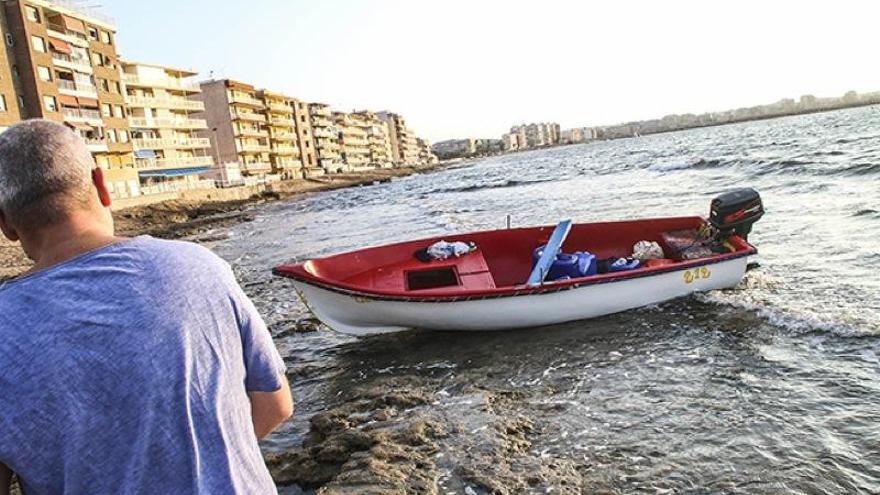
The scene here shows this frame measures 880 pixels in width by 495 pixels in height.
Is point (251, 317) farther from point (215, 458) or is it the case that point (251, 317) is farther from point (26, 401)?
point (26, 401)

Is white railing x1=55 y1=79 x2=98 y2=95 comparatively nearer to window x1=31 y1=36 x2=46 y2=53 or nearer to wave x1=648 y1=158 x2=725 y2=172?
window x1=31 y1=36 x2=46 y2=53

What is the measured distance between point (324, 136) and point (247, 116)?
Answer: 35.2 meters

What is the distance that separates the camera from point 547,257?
9.53 meters

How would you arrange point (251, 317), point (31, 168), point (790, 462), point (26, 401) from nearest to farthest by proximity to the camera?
1. point (26, 401)
2. point (31, 168)
3. point (251, 317)
4. point (790, 462)

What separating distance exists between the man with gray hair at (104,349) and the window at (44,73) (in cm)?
5320

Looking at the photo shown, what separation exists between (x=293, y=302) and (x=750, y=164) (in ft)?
105

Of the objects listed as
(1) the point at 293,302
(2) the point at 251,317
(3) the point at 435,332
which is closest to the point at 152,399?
(2) the point at 251,317

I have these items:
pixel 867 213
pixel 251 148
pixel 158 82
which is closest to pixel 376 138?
pixel 251 148

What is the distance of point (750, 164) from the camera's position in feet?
115

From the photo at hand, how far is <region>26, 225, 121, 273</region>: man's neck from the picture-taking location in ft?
5.01

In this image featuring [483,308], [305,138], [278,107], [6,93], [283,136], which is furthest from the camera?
[305,138]

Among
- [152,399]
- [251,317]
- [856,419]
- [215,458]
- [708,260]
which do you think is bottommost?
[856,419]

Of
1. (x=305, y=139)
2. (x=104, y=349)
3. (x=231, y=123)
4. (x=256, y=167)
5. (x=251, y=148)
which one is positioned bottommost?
(x=104, y=349)

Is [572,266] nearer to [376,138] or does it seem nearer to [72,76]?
[72,76]
